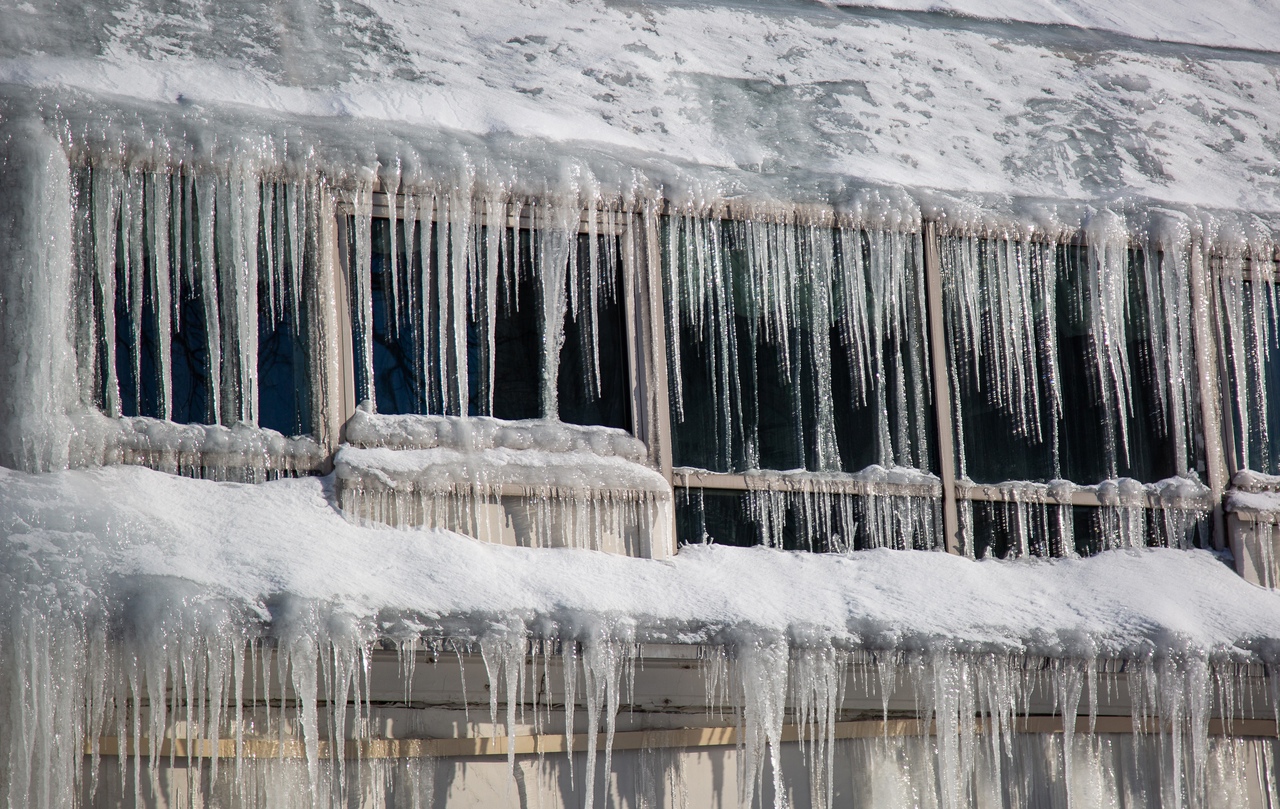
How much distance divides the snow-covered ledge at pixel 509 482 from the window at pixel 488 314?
0.61ft

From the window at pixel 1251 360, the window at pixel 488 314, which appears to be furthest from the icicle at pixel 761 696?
the window at pixel 1251 360

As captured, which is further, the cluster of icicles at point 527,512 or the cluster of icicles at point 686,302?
the cluster of icicles at point 686,302

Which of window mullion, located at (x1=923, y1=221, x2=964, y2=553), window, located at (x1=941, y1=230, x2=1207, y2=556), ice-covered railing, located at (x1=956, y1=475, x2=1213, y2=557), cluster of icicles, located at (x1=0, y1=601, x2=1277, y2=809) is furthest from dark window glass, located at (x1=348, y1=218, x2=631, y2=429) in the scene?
ice-covered railing, located at (x1=956, y1=475, x2=1213, y2=557)

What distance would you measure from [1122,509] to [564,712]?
10.1 feet

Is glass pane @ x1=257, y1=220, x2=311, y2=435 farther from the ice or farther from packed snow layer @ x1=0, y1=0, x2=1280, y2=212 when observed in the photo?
packed snow layer @ x1=0, y1=0, x2=1280, y2=212

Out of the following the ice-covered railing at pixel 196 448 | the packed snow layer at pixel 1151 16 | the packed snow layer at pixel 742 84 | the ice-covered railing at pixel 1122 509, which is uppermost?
the packed snow layer at pixel 1151 16

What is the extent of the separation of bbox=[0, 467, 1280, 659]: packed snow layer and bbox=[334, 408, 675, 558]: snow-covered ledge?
0.55 ft

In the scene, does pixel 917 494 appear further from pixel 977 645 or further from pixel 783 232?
pixel 783 232

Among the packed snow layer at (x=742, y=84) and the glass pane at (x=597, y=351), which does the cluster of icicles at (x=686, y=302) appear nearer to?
the glass pane at (x=597, y=351)

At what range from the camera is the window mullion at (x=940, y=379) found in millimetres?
6328

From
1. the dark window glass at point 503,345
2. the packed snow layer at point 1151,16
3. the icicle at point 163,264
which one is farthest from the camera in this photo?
the packed snow layer at point 1151,16

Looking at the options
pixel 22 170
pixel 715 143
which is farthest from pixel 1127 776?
pixel 22 170

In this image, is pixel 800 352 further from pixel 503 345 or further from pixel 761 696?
pixel 761 696

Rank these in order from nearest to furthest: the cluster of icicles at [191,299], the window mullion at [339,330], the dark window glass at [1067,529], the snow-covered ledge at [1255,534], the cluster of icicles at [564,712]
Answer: the cluster of icicles at [564,712] → the cluster of icicles at [191,299] → the window mullion at [339,330] → the snow-covered ledge at [1255,534] → the dark window glass at [1067,529]
